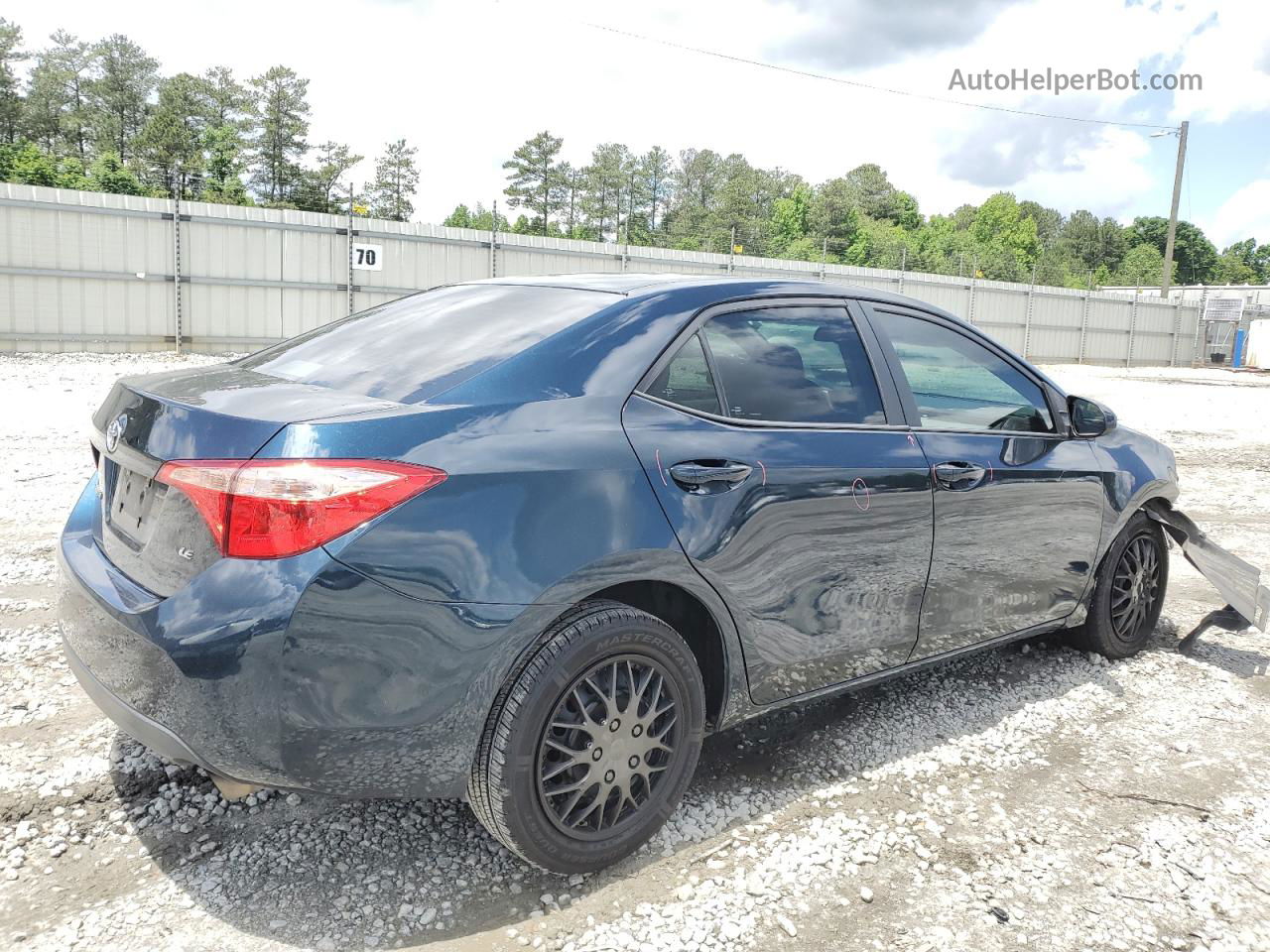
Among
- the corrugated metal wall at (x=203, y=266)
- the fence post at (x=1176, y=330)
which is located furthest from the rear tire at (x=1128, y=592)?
the fence post at (x=1176, y=330)

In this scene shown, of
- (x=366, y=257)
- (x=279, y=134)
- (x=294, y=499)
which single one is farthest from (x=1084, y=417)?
(x=279, y=134)

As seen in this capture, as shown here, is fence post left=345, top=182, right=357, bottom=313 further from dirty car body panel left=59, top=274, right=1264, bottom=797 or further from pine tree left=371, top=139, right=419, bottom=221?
pine tree left=371, top=139, right=419, bottom=221

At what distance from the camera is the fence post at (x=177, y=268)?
17969mm

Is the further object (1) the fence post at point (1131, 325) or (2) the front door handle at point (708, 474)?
(1) the fence post at point (1131, 325)

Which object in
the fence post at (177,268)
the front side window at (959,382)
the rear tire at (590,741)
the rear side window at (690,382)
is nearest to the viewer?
the rear tire at (590,741)

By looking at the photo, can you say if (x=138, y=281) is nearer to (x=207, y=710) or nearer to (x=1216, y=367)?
(x=207, y=710)

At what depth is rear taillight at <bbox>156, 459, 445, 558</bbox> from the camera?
207 centimetres

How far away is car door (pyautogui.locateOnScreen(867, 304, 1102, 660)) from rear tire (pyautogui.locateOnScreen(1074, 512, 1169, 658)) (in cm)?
23

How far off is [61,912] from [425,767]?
0.96m

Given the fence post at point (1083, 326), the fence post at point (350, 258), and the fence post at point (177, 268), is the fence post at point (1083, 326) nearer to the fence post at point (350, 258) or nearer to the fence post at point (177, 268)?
the fence post at point (350, 258)

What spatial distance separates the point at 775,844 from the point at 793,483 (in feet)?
3.37

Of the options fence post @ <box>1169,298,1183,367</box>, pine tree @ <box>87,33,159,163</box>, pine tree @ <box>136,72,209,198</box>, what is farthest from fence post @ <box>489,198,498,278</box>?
pine tree @ <box>87,33,159,163</box>

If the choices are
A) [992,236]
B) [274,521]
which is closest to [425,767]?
[274,521]

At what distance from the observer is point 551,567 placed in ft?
7.52
